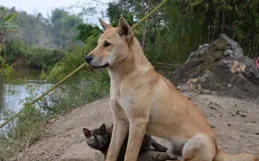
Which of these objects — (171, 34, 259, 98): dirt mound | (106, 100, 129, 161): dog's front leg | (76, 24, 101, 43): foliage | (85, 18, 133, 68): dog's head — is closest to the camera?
(85, 18, 133, 68): dog's head

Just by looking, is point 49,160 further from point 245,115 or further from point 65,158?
point 245,115

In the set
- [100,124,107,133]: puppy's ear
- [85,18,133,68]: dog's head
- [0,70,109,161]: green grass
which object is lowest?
[0,70,109,161]: green grass

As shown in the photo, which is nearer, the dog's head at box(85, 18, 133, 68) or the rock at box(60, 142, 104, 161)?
the dog's head at box(85, 18, 133, 68)

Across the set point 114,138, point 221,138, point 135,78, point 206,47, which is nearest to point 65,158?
point 114,138

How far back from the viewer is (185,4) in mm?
14172

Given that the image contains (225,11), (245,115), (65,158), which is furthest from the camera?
(225,11)

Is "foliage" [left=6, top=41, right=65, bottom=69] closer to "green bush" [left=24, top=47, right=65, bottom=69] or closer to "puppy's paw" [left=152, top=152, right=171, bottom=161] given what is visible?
"green bush" [left=24, top=47, right=65, bottom=69]

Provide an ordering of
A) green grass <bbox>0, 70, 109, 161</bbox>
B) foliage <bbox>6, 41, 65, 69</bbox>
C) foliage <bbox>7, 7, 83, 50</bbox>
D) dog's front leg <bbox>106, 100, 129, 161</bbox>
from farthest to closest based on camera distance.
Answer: foliage <bbox>7, 7, 83, 50</bbox>, foliage <bbox>6, 41, 65, 69</bbox>, green grass <bbox>0, 70, 109, 161</bbox>, dog's front leg <bbox>106, 100, 129, 161</bbox>

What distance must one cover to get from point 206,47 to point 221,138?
5705 millimetres

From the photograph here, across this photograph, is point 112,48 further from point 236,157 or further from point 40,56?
point 40,56

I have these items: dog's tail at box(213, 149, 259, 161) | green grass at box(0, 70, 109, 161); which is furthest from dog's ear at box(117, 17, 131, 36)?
green grass at box(0, 70, 109, 161)

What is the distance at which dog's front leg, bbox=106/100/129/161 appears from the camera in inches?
204

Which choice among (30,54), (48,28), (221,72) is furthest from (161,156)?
(48,28)

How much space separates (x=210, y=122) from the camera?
8.47 meters
